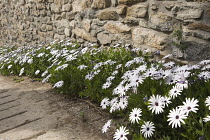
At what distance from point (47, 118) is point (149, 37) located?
5.55 ft

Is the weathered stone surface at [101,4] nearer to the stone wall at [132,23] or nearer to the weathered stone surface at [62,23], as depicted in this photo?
the stone wall at [132,23]

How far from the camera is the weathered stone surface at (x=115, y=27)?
360cm

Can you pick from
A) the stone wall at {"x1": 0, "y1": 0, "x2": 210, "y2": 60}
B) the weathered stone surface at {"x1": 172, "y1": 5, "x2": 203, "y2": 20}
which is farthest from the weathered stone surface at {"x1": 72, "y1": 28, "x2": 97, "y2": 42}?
the weathered stone surface at {"x1": 172, "y1": 5, "x2": 203, "y2": 20}

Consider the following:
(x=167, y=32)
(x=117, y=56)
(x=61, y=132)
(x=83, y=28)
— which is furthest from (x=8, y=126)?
(x=83, y=28)

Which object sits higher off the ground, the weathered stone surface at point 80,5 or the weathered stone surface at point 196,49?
the weathered stone surface at point 80,5

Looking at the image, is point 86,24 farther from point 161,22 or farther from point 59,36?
point 161,22

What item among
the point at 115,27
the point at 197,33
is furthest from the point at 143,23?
the point at 197,33

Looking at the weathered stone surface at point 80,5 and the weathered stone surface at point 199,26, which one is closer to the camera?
the weathered stone surface at point 199,26

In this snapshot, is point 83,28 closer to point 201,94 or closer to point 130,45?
point 130,45

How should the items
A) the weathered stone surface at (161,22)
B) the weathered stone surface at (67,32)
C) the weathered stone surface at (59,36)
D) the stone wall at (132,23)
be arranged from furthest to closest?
the weathered stone surface at (59,36), the weathered stone surface at (67,32), the weathered stone surface at (161,22), the stone wall at (132,23)

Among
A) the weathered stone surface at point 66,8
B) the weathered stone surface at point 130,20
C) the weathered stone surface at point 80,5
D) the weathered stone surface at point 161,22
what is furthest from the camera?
the weathered stone surface at point 66,8

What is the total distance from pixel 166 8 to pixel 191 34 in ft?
1.53

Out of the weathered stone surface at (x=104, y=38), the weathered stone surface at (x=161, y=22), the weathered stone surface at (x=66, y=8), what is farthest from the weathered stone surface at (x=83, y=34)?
the weathered stone surface at (x=161, y=22)

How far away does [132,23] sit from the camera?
3496 millimetres
